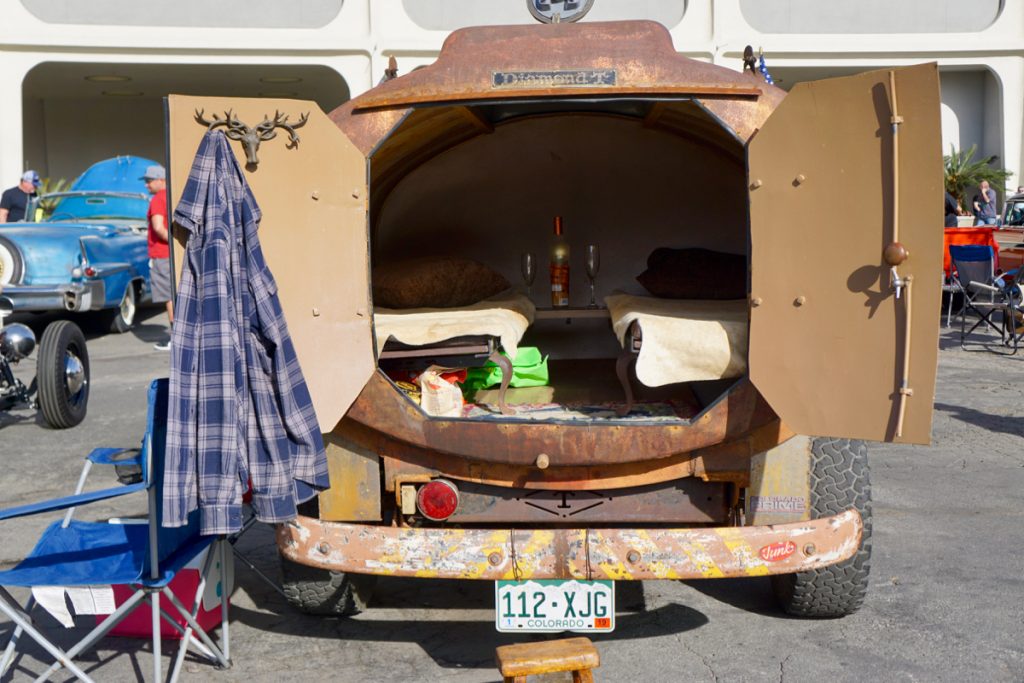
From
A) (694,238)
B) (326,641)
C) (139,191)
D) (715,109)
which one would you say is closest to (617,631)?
(326,641)

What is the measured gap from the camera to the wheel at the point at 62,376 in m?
7.50

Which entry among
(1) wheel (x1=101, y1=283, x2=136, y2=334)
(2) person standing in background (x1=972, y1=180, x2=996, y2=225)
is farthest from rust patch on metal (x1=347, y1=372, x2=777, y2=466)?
(2) person standing in background (x1=972, y1=180, x2=996, y2=225)

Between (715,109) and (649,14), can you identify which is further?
(649,14)

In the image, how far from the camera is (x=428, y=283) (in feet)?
17.2

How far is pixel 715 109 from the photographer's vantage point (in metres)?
3.56

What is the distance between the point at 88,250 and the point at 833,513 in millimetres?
9758

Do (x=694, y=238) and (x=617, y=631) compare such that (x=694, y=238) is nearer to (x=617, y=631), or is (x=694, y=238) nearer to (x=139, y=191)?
(x=617, y=631)

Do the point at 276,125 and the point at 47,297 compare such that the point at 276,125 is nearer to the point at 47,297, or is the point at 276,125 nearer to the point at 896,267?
the point at 896,267

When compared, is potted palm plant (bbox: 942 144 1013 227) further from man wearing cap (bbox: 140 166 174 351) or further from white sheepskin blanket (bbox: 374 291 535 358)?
white sheepskin blanket (bbox: 374 291 535 358)

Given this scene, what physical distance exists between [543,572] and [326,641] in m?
1.07

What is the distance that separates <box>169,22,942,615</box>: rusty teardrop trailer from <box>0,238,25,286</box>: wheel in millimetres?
8235

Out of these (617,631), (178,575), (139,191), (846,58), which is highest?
(846,58)

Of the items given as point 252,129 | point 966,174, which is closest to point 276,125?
point 252,129

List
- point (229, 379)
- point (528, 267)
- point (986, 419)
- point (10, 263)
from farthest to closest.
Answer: point (10, 263) → point (986, 419) → point (528, 267) → point (229, 379)
